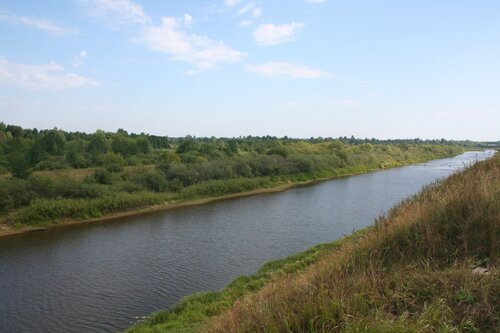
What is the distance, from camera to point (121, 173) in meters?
41.1

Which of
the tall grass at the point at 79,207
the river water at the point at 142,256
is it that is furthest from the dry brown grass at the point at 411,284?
the tall grass at the point at 79,207

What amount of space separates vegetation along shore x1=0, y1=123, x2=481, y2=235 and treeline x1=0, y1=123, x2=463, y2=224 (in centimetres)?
7

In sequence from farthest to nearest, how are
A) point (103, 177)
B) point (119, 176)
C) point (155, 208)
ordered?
point (119, 176), point (103, 177), point (155, 208)

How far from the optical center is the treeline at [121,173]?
101 ft

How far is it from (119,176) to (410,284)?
38.4m

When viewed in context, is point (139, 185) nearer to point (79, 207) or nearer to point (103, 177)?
point (103, 177)

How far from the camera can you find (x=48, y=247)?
2322 cm

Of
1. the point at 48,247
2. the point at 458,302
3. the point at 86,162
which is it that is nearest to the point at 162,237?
the point at 48,247

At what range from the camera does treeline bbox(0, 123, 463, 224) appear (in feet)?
101

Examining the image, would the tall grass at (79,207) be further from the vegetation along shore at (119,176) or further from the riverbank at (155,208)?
the riverbank at (155,208)

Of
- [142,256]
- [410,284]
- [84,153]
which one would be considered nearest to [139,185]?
[142,256]

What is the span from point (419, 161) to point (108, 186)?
8475 centimetres

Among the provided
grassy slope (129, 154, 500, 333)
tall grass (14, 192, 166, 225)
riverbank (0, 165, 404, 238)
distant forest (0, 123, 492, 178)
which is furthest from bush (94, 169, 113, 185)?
grassy slope (129, 154, 500, 333)

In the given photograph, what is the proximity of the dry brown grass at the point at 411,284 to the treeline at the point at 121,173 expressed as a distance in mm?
28459
